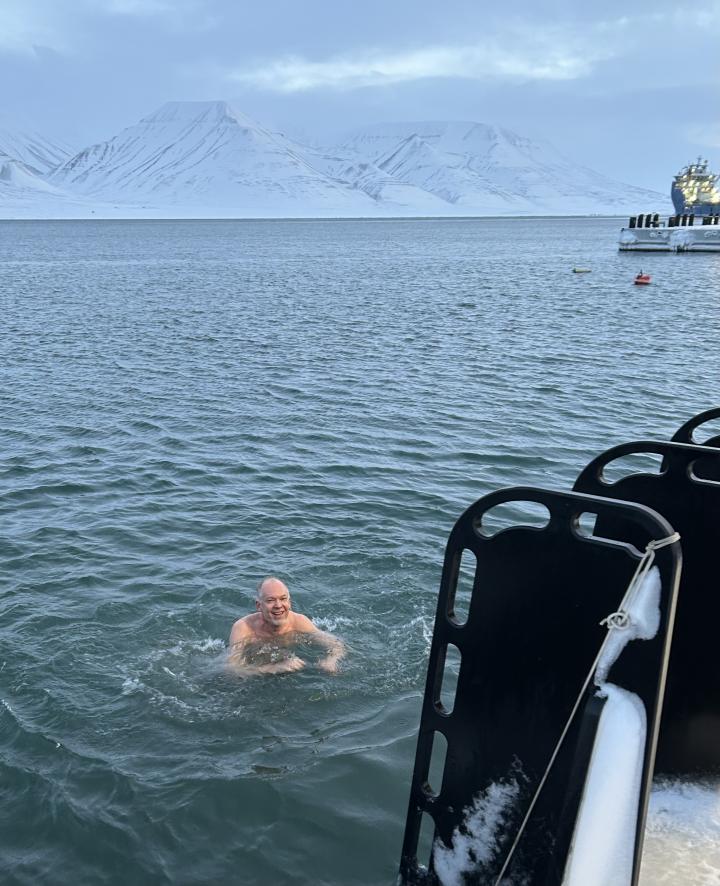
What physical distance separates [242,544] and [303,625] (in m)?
3.36

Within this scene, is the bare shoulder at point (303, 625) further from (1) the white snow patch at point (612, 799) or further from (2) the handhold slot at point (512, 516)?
(1) the white snow patch at point (612, 799)

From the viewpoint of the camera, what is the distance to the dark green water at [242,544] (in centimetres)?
683

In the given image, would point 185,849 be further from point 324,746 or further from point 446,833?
point 446,833

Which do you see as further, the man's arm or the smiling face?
the man's arm

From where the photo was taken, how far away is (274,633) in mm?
8922

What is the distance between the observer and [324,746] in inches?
305

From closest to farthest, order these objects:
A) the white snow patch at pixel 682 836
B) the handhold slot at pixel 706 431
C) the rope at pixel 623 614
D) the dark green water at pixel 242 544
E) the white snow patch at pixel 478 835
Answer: the rope at pixel 623 614
the white snow patch at pixel 478 835
the white snow patch at pixel 682 836
the dark green water at pixel 242 544
the handhold slot at pixel 706 431

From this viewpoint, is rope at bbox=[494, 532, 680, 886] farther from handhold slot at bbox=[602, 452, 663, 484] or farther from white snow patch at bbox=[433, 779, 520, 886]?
handhold slot at bbox=[602, 452, 663, 484]

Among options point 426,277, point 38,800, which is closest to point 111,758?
point 38,800

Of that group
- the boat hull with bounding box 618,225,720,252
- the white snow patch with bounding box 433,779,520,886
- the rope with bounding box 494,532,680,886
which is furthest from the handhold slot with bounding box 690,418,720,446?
the boat hull with bounding box 618,225,720,252

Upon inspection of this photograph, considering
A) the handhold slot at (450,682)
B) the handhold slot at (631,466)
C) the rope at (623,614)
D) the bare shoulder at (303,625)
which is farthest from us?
the handhold slot at (631,466)

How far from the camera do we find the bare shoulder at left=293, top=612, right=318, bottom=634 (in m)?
9.24

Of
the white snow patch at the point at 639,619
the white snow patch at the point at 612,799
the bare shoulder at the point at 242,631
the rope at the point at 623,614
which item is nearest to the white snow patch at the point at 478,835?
the rope at the point at 623,614

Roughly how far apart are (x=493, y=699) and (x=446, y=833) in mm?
1056
